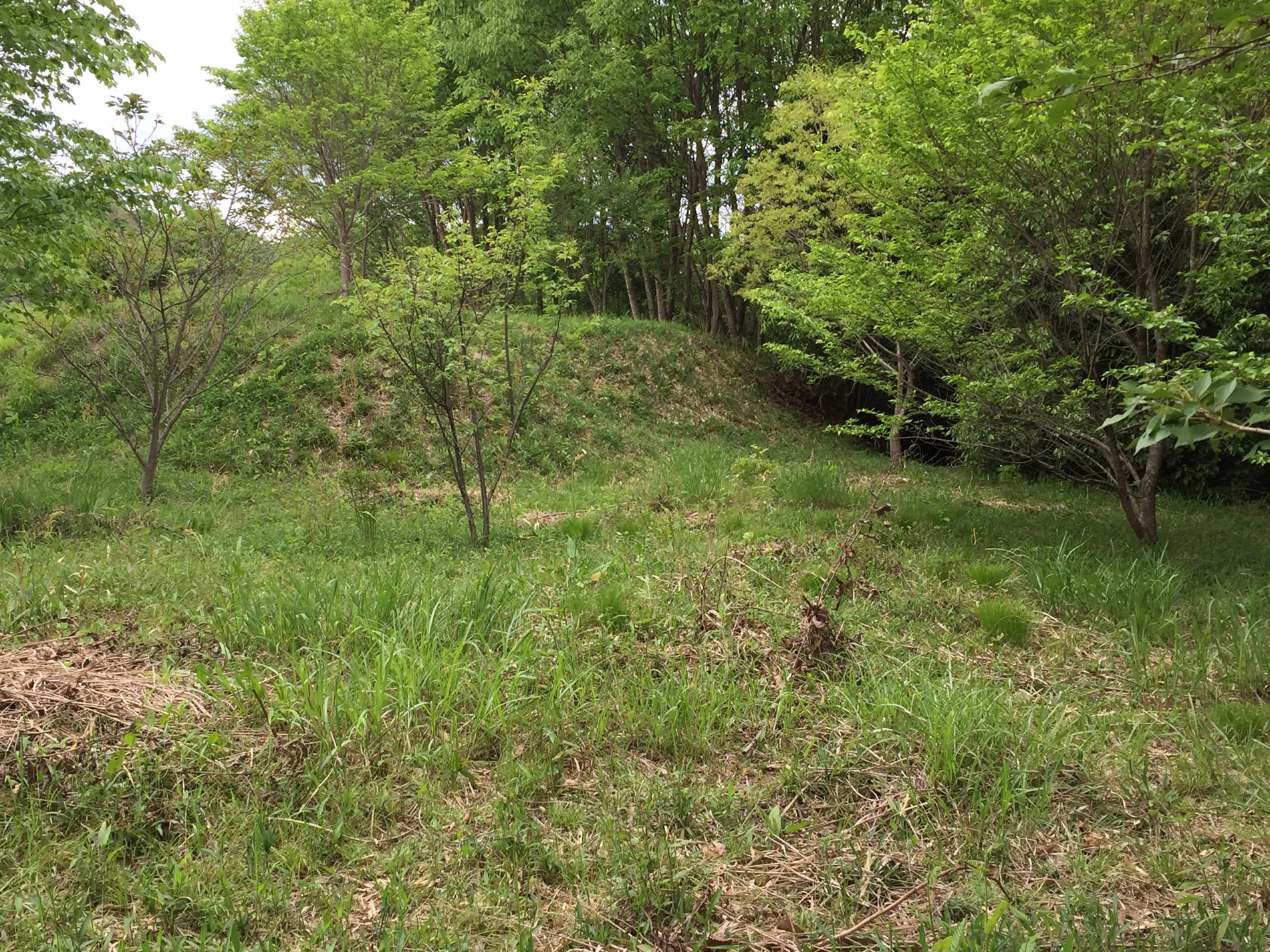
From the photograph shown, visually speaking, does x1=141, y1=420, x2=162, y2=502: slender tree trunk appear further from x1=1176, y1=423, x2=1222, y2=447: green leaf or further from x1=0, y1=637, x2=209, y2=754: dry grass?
x1=1176, y1=423, x2=1222, y2=447: green leaf

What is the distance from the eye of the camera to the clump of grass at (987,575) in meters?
4.80

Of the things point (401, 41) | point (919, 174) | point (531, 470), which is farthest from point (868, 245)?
point (401, 41)

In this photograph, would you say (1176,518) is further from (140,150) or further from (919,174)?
(140,150)

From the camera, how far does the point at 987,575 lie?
190 inches

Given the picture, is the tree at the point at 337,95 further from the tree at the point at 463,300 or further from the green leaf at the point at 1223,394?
the green leaf at the point at 1223,394

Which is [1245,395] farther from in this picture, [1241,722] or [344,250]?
[344,250]

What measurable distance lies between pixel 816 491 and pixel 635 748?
4.90 m

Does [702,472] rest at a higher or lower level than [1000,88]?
lower

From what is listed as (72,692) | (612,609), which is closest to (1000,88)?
(612,609)

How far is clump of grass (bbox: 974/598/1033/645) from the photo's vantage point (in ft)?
13.1

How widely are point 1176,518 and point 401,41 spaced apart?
1417cm

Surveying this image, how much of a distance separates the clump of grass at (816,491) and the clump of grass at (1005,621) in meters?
2.92

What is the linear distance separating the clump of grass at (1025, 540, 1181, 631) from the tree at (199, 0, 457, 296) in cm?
1102

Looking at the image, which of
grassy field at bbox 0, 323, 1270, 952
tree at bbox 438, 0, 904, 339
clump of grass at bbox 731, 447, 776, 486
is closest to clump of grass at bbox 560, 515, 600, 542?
grassy field at bbox 0, 323, 1270, 952
